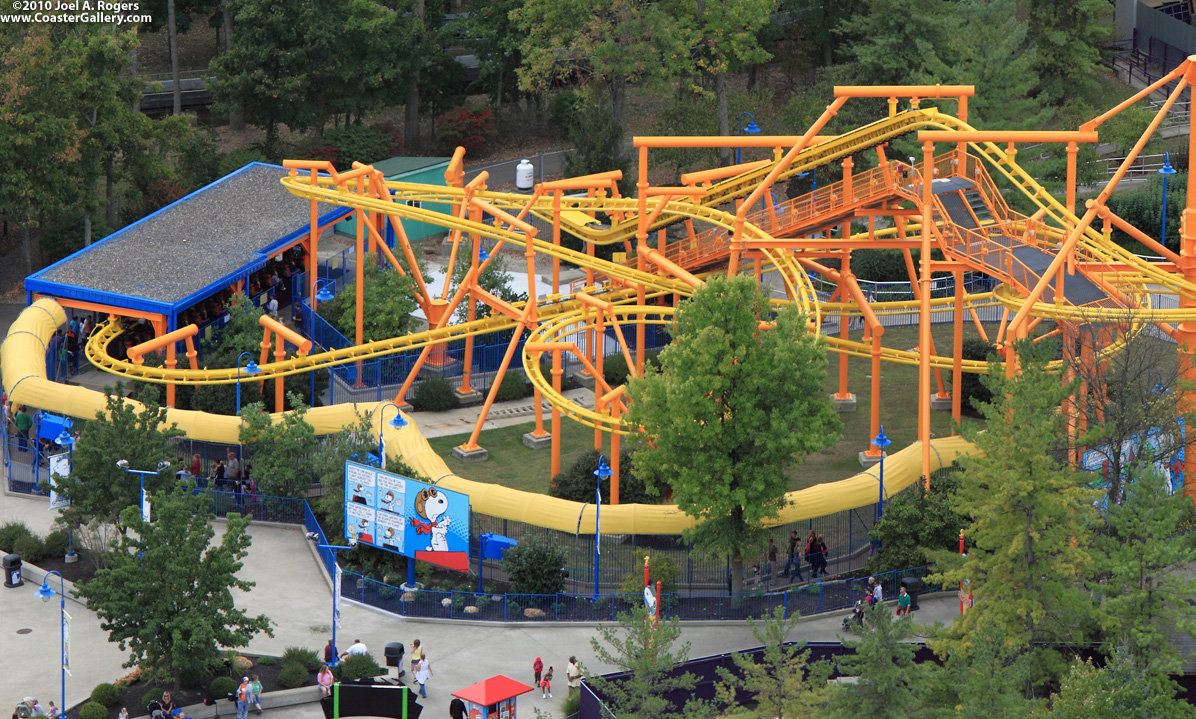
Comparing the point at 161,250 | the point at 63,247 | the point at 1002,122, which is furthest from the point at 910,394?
the point at 63,247

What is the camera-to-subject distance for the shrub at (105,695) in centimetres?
4628

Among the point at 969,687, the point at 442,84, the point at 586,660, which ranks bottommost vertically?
the point at 586,660

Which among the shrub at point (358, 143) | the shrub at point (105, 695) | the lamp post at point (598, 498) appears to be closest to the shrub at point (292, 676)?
the shrub at point (105, 695)

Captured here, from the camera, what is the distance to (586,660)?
49.4 m

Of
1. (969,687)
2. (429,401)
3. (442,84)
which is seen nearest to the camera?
(969,687)

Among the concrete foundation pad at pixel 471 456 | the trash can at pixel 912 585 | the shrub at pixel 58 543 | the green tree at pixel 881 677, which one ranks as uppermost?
the green tree at pixel 881 677

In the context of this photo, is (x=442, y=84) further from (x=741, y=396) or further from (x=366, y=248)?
(x=741, y=396)

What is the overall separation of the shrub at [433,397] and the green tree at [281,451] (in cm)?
745

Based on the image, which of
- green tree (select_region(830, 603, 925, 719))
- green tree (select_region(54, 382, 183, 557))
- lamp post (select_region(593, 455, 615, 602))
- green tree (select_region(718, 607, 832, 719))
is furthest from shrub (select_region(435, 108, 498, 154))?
green tree (select_region(830, 603, 925, 719))

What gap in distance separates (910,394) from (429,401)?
56.8ft

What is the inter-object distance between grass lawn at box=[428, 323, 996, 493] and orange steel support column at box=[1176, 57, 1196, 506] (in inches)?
393

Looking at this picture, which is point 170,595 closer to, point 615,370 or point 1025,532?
point 1025,532

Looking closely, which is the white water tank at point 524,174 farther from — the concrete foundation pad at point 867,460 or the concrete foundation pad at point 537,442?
the concrete foundation pad at point 867,460

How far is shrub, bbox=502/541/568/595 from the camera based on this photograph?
171 ft
